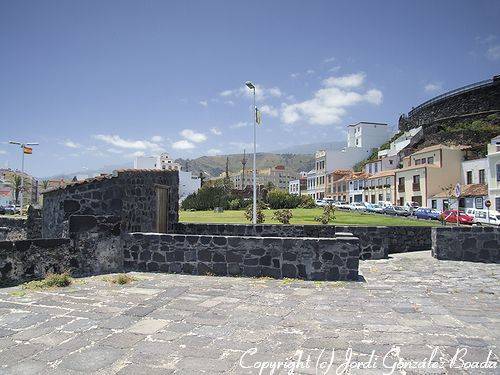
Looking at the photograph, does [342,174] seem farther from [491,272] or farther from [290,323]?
[290,323]

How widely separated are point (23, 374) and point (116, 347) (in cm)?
99

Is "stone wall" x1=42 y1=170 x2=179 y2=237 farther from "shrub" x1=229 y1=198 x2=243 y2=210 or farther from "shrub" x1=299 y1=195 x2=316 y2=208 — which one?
"shrub" x1=299 y1=195 x2=316 y2=208

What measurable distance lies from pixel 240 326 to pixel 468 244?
10.9m

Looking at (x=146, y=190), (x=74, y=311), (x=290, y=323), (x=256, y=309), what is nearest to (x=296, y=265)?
(x=256, y=309)

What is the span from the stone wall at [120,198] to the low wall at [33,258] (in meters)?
1.83

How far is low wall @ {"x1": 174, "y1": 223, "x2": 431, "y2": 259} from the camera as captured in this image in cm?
1421

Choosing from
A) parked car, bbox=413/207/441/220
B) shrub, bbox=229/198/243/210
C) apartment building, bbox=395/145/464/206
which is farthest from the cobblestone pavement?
apartment building, bbox=395/145/464/206

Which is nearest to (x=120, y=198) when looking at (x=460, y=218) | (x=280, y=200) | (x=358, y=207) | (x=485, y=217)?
(x=460, y=218)

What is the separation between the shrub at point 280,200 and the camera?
162 ft

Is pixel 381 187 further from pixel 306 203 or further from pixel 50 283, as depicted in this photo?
pixel 50 283

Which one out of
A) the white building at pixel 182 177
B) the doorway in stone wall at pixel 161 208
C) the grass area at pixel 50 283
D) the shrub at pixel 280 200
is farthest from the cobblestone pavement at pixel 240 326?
the white building at pixel 182 177

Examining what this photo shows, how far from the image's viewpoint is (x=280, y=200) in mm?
49562

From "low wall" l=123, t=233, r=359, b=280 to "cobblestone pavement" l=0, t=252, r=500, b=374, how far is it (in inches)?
20.4

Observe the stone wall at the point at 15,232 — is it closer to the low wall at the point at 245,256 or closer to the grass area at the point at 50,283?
the low wall at the point at 245,256
